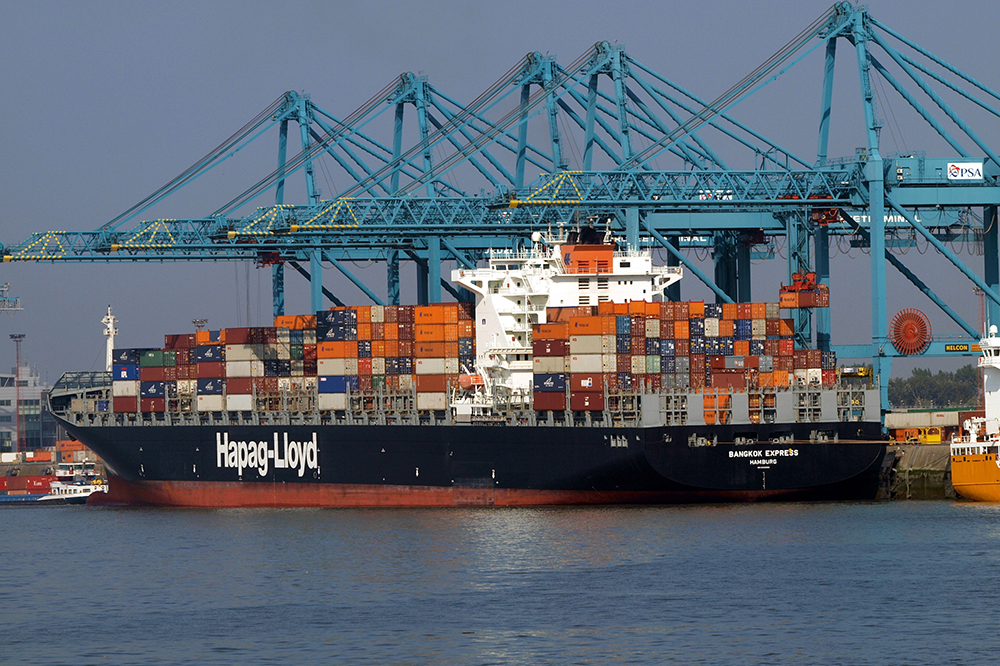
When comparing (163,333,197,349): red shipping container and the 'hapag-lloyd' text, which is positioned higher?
(163,333,197,349): red shipping container

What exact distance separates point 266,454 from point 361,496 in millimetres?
5649

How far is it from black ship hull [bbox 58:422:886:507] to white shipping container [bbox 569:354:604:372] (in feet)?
7.39

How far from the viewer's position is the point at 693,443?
53.2 meters

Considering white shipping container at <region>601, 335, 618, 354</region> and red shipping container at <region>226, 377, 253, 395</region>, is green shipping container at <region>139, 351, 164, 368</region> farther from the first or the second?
white shipping container at <region>601, 335, 618, 354</region>

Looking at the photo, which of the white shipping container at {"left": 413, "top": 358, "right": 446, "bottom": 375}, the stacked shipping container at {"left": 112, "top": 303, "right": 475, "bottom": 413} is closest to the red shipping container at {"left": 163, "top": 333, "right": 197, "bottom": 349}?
the stacked shipping container at {"left": 112, "top": 303, "right": 475, "bottom": 413}

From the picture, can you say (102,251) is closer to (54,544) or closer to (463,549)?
(54,544)

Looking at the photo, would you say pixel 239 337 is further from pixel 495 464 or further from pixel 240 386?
pixel 495 464

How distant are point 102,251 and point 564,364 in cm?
2850

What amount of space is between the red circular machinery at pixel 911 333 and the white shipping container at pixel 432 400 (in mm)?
18675

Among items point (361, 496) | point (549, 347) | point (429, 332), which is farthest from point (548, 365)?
point (361, 496)

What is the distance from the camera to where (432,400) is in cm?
6019

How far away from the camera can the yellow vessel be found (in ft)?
169

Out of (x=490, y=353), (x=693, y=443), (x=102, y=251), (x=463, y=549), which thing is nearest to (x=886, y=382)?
(x=693, y=443)

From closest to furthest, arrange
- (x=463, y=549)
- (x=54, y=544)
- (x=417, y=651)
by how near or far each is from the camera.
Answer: (x=417, y=651), (x=463, y=549), (x=54, y=544)
